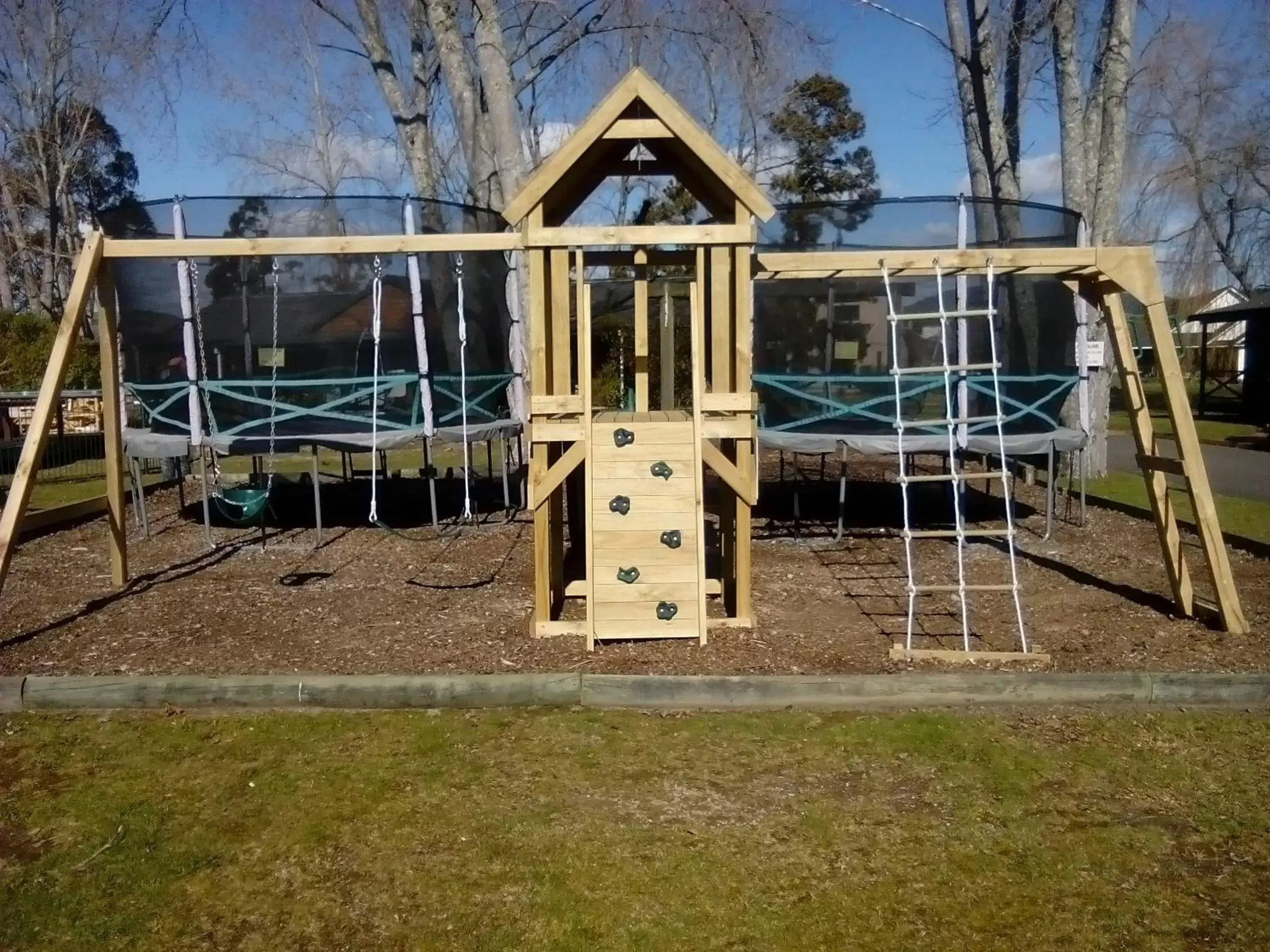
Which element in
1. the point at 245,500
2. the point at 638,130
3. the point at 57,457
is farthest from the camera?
the point at 57,457

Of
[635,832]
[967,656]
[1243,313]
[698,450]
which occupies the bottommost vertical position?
[635,832]

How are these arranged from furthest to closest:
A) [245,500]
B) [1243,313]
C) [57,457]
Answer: [1243,313] → [57,457] → [245,500]

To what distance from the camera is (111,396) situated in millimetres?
8047

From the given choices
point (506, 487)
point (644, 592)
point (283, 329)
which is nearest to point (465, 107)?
point (283, 329)

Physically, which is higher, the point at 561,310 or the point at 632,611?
the point at 561,310

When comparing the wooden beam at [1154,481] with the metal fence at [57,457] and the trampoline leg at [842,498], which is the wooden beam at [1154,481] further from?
the metal fence at [57,457]

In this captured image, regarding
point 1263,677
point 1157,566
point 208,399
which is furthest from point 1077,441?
point 208,399

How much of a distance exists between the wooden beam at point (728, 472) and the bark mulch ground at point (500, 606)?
92 centimetres

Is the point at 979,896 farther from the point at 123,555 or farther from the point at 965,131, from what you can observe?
the point at 965,131

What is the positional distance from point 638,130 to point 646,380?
5.54ft

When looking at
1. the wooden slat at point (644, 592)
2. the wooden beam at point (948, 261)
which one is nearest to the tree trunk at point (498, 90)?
the wooden beam at point (948, 261)

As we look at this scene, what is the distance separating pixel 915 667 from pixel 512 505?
7627 mm

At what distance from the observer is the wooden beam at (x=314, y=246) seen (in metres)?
7.34

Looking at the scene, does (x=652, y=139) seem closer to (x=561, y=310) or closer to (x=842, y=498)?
(x=561, y=310)
